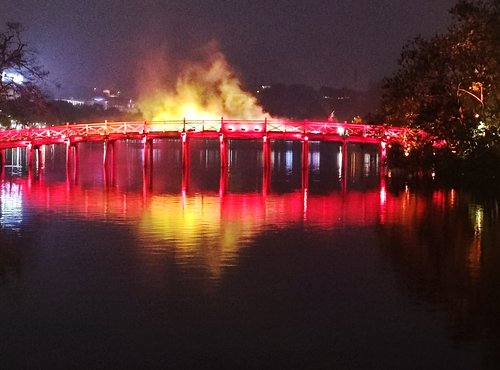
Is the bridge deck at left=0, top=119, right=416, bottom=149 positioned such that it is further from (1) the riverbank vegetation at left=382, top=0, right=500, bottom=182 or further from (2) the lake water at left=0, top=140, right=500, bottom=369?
(2) the lake water at left=0, top=140, right=500, bottom=369

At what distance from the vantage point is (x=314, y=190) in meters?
36.1

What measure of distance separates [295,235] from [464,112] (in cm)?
2563

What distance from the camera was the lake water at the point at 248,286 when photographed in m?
9.84

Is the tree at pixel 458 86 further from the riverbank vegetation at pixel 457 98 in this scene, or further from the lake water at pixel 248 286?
the lake water at pixel 248 286

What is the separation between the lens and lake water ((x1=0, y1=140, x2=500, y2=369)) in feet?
32.3

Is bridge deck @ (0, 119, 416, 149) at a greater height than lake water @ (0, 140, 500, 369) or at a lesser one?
greater

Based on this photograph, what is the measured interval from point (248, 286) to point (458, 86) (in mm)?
32896

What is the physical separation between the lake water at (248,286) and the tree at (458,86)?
1359cm

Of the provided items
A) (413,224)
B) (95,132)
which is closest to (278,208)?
(413,224)

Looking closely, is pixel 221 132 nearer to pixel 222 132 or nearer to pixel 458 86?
pixel 222 132

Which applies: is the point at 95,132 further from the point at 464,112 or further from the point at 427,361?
the point at 427,361

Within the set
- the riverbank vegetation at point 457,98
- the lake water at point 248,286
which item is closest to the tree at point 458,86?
the riverbank vegetation at point 457,98

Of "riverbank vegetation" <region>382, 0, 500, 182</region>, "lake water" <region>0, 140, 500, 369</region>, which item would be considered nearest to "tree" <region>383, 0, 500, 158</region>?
"riverbank vegetation" <region>382, 0, 500, 182</region>

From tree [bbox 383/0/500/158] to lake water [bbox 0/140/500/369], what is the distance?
1359cm
